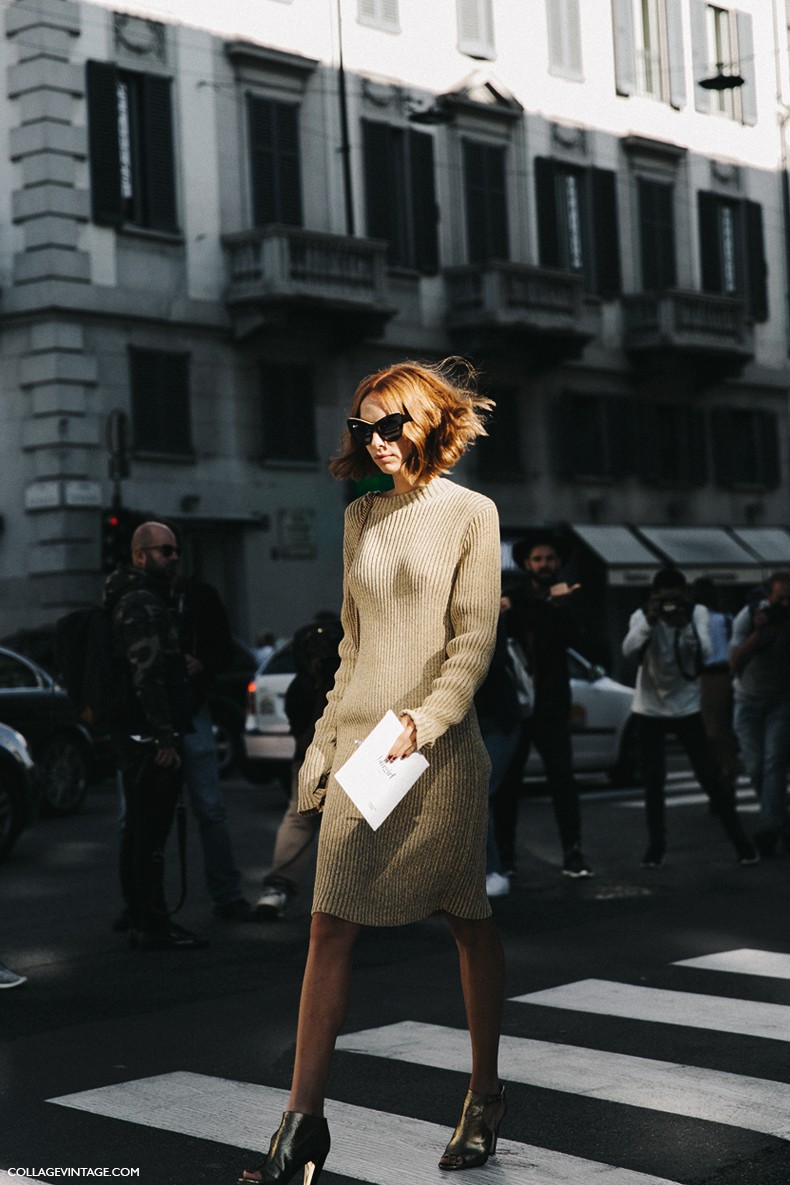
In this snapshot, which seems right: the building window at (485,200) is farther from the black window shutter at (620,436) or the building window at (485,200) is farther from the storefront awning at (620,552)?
the storefront awning at (620,552)

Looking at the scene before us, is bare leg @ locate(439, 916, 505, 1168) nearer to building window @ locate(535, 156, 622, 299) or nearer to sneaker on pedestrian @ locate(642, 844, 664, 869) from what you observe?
sneaker on pedestrian @ locate(642, 844, 664, 869)

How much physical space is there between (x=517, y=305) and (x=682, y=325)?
448 cm

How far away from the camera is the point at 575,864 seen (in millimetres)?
10547

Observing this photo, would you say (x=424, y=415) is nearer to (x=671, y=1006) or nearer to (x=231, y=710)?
(x=671, y=1006)

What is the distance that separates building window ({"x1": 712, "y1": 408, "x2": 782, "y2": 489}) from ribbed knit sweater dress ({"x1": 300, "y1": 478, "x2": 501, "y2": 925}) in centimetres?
3136

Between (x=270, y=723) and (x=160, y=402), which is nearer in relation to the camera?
(x=270, y=723)

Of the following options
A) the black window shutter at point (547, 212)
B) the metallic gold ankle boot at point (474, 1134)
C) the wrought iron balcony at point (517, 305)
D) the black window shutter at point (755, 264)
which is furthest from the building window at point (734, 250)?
the metallic gold ankle boot at point (474, 1134)

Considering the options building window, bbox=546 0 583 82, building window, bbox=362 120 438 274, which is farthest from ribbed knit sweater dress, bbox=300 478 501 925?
building window, bbox=546 0 583 82

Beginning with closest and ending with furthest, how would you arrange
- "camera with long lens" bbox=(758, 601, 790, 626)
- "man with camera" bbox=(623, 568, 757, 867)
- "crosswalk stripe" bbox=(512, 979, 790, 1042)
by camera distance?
1. "crosswalk stripe" bbox=(512, 979, 790, 1042)
2. "man with camera" bbox=(623, 568, 757, 867)
3. "camera with long lens" bbox=(758, 601, 790, 626)

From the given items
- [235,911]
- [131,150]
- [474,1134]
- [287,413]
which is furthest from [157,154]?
[474,1134]

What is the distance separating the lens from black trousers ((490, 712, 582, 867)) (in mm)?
10578

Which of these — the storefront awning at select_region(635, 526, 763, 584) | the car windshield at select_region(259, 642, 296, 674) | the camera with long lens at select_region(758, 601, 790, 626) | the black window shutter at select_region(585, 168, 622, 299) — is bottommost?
the car windshield at select_region(259, 642, 296, 674)

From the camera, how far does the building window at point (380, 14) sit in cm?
2891

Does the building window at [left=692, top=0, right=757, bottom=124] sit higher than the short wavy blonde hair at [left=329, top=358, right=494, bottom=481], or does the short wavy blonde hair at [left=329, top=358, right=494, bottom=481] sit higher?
the building window at [left=692, top=0, right=757, bottom=124]
